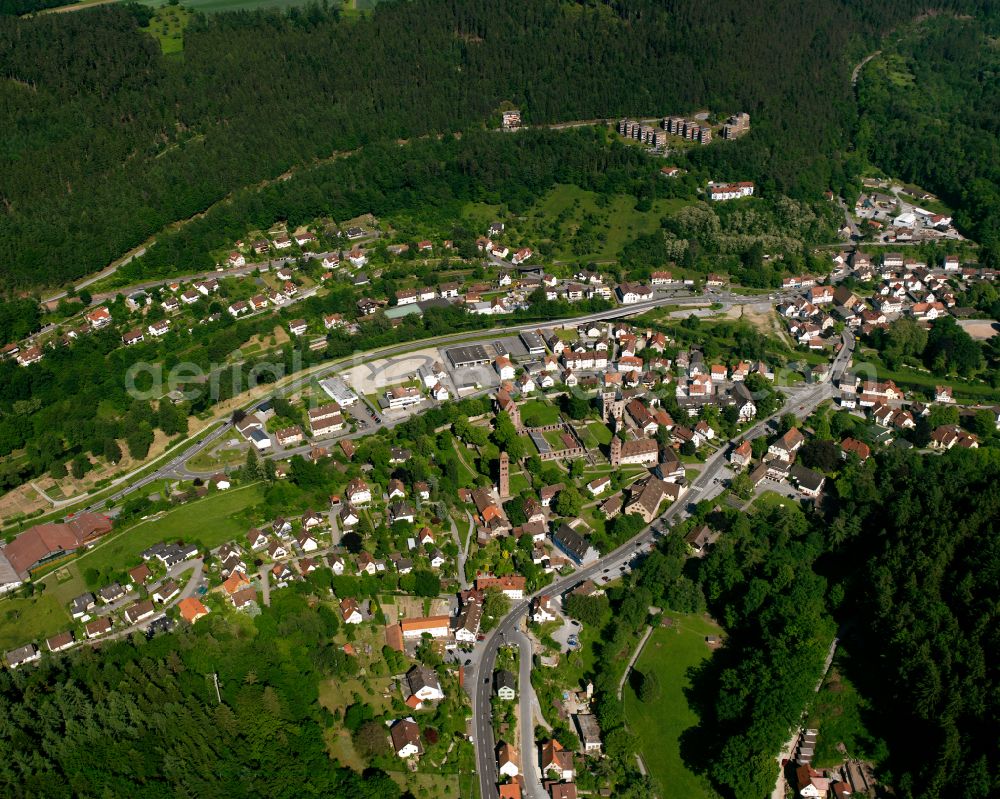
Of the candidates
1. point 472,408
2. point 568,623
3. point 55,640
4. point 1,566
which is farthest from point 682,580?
point 1,566

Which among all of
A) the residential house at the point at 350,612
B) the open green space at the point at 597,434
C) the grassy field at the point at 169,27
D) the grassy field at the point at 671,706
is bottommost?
the open green space at the point at 597,434

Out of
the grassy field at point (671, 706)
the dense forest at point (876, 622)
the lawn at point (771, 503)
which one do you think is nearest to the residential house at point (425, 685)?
the grassy field at point (671, 706)

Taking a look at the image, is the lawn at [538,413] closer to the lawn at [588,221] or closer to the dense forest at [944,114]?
the lawn at [588,221]

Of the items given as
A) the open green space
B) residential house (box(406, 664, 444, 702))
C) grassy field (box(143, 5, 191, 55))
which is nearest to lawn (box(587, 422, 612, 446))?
the open green space

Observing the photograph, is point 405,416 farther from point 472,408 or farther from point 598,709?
point 598,709

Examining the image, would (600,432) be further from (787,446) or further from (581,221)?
(581,221)

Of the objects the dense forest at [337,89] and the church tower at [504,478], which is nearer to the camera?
the church tower at [504,478]
